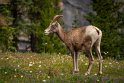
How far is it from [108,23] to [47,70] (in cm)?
1412

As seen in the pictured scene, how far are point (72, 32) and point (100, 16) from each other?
1487cm

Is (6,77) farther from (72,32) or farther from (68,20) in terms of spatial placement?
(68,20)

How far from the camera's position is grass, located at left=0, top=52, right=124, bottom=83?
15.7 m

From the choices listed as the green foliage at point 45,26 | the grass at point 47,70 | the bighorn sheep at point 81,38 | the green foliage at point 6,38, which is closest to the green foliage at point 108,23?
the green foliage at point 45,26

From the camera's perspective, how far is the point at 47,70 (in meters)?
19.0

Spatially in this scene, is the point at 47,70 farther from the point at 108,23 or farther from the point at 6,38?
the point at 108,23

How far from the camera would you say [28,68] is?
1977 centimetres

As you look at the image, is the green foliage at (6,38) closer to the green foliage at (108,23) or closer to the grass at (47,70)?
the green foliage at (108,23)

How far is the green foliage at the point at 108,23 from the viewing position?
32.3 m

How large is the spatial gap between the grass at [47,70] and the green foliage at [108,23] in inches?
376

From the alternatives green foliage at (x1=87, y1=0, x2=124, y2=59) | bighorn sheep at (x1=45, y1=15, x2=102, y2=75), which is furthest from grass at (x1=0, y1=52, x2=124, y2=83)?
green foliage at (x1=87, y1=0, x2=124, y2=59)

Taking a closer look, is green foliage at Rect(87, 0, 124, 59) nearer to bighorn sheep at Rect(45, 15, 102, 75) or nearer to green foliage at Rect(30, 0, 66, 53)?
green foliage at Rect(30, 0, 66, 53)

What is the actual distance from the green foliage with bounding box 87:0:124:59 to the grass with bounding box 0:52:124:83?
31.3 ft

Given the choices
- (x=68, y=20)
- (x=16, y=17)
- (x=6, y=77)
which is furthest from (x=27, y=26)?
(x=6, y=77)
